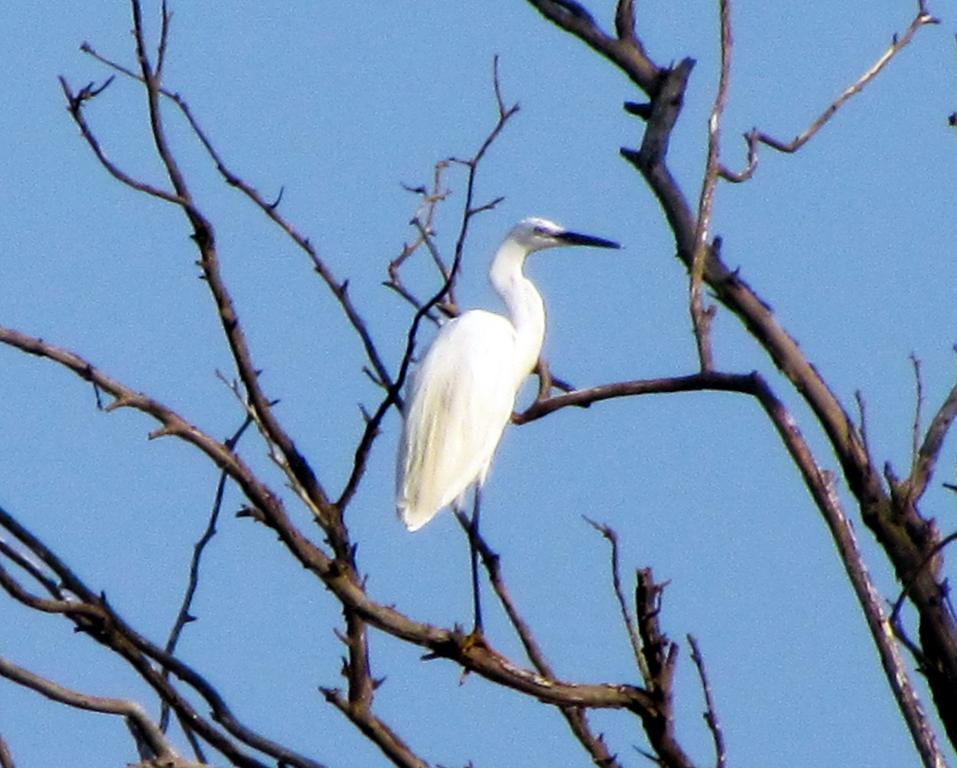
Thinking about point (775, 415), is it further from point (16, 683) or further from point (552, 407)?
point (16, 683)

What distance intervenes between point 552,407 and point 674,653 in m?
0.82

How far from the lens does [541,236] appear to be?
6820 millimetres

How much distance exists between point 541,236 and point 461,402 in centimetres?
90

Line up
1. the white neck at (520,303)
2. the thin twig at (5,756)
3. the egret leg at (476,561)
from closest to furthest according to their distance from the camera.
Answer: the thin twig at (5,756) < the egret leg at (476,561) < the white neck at (520,303)

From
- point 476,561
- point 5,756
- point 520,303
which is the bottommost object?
point 5,756

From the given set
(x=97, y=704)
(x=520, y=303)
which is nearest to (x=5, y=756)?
(x=97, y=704)

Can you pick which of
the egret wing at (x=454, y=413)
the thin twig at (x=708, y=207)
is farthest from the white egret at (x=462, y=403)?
the thin twig at (x=708, y=207)

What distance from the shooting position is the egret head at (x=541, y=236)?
6797 mm

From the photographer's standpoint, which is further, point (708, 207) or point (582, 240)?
point (582, 240)

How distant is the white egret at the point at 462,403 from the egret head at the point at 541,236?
0.70ft

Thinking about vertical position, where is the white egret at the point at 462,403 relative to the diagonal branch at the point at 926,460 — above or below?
above

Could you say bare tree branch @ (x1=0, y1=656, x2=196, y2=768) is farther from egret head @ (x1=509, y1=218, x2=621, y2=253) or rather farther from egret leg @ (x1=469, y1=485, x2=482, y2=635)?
egret head @ (x1=509, y1=218, x2=621, y2=253)

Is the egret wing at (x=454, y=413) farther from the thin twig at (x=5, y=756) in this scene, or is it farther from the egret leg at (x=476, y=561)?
the thin twig at (x=5, y=756)

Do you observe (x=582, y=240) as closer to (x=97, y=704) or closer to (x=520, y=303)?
(x=520, y=303)
